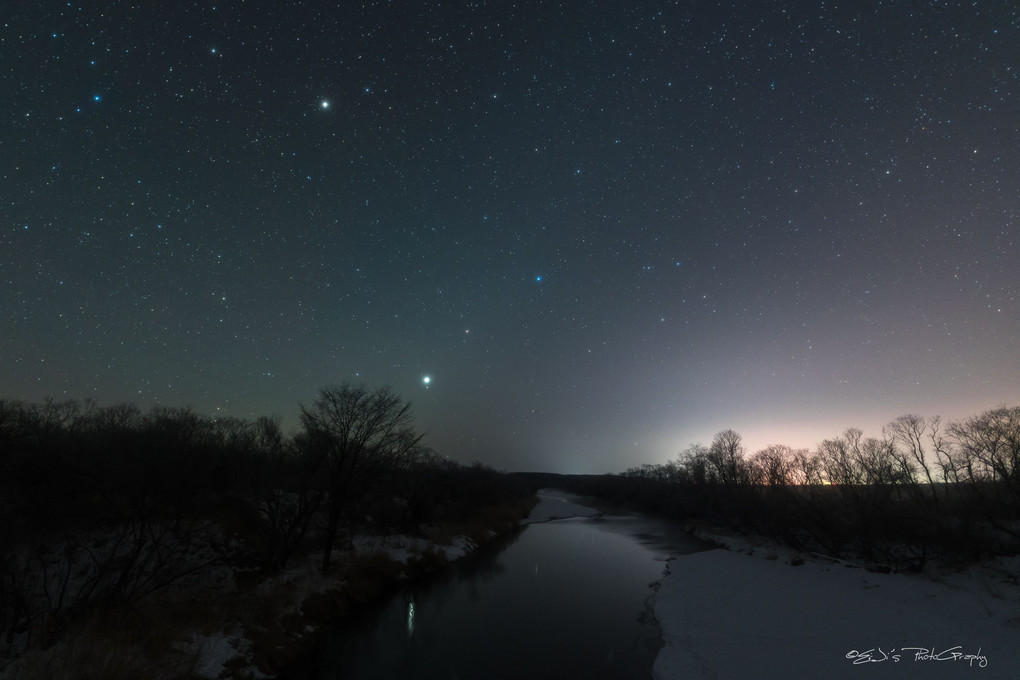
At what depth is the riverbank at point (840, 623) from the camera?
1330cm

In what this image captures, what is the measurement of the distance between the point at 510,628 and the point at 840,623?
13.9 metres

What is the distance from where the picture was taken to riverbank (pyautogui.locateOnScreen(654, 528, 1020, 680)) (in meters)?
13.3

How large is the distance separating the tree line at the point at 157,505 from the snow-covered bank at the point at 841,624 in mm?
17499

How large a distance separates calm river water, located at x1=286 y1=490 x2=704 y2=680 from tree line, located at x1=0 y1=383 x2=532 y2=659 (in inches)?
280

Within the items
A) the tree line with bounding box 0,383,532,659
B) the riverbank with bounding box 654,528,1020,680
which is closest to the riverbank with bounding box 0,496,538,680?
the tree line with bounding box 0,383,532,659

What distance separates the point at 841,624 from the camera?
17375 mm

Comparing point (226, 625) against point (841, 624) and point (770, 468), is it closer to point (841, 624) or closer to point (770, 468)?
point (841, 624)

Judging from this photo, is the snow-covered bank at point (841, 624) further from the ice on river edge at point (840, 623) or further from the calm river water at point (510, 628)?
the calm river water at point (510, 628)

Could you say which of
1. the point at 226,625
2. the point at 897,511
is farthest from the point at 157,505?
the point at 897,511

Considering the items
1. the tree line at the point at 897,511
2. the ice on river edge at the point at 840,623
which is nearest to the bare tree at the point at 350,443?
the ice on river edge at the point at 840,623

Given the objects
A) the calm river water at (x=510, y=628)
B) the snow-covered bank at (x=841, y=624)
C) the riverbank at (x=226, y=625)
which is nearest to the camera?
the riverbank at (x=226, y=625)

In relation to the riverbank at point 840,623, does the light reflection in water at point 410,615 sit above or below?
below

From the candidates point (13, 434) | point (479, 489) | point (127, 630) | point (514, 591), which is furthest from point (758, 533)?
point (13, 434)

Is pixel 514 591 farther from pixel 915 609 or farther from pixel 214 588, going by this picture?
pixel 915 609
